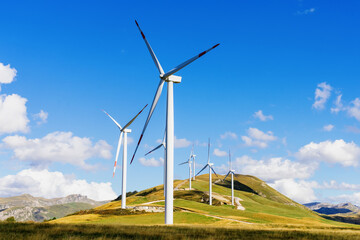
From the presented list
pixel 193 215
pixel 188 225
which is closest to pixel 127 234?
pixel 188 225

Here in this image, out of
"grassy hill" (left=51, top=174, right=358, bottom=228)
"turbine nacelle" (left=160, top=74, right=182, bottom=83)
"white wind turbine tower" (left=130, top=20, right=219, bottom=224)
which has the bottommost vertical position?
"grassy hill" (left=51, top=174, right=358, bottom=228)

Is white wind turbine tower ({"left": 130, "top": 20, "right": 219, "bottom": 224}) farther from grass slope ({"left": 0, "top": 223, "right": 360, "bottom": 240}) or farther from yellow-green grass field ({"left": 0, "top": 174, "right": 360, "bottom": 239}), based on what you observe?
grass slope ({"left": 0, "top": 223, "right": 360, "bottom": 240})

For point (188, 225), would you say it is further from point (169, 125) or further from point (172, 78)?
point (172, 78)

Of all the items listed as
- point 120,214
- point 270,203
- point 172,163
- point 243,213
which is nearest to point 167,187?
point 172,163

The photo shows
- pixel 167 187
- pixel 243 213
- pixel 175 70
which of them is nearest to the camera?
pixel 167 187

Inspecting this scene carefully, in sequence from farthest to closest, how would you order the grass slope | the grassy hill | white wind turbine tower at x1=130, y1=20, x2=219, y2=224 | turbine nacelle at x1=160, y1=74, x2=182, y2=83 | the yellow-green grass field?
the grassy hill → turbine nacelle at x1=160, y1=74, x2=182, y2=83 → white wind turbine tower at x1=130, y1=20, x2=219, y2=224 → the yellow-green grass field → the grass slope

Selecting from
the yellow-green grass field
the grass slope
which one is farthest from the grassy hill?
the grass slope

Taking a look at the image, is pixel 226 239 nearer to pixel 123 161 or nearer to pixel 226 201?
pixel 123 161

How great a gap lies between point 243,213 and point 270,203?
97204 mm

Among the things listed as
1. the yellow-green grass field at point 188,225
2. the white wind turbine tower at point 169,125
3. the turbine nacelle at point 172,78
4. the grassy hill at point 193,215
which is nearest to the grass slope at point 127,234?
the yellow-green grass field at point 188,225

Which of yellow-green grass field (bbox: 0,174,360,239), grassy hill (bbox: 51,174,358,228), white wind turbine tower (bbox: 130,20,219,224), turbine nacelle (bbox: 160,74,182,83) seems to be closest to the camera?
yellow-green grass field (bbox: 0,174,360,239)

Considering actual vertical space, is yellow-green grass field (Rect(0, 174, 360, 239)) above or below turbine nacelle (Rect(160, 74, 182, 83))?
below

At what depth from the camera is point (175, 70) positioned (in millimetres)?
50594

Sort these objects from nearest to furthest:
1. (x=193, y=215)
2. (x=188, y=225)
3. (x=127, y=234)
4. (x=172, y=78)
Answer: (x=127, y=234)
(x=188, y=225)
(x=172, y=78)
(x=193, y=215)
